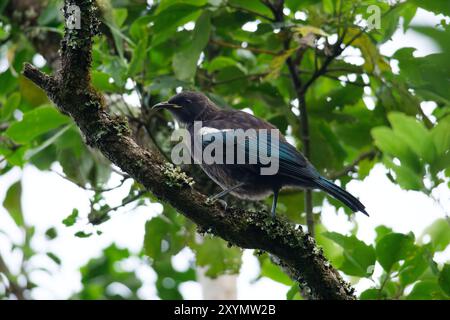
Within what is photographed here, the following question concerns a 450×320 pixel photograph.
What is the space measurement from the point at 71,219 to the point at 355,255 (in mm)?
2179

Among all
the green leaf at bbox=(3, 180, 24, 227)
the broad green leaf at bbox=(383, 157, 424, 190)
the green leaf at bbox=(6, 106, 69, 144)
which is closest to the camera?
the broad green leaf at bbox=(383, 157, 424, 190)

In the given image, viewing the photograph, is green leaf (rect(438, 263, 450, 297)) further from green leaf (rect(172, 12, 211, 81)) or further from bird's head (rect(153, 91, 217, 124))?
bird's head (rect(153, 91, 217, 124))

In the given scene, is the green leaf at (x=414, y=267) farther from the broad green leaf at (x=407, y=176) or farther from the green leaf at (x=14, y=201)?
the green leaf at (x=14, y=201)

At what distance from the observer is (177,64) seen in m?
5.14

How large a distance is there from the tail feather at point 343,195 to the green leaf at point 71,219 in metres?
1.85

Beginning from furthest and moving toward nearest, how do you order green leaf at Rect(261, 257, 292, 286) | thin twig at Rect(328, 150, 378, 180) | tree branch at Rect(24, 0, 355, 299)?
thin twig at Rect(328, 150, 378, 180), green leaf at Rect(261, 257, 292, 286), tree branch at Rect(24, 0, 355, 299)

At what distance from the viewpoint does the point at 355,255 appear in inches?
160

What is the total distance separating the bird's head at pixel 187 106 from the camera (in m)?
5.53

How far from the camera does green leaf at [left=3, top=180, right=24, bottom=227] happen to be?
5.86 m

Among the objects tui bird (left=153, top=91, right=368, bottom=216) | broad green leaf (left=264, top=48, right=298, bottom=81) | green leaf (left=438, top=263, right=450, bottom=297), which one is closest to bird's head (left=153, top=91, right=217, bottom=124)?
tui bird (left=153, top=91, right=368, bottom=216)

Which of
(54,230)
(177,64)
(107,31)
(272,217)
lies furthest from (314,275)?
(54,230)

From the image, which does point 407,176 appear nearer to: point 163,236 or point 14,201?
point 163,236

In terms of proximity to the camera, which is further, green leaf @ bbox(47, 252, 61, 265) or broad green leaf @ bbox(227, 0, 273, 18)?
green leaf @ bbox(47, 252, 61, 265)

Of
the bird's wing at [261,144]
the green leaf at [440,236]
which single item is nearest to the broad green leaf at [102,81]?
the bird's wing at [261,144]
